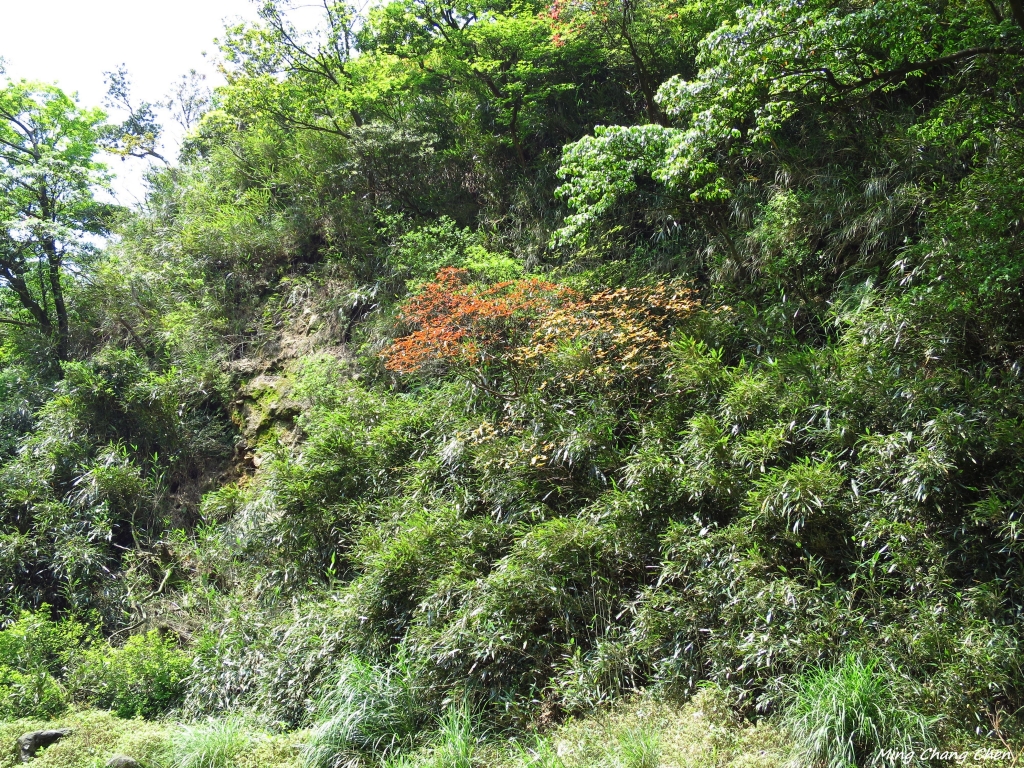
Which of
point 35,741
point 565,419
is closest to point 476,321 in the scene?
point 565,419

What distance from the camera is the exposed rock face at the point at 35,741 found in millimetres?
5531

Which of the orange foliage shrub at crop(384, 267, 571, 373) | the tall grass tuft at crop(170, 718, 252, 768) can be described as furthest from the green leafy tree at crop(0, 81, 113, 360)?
the tall grass tuft at crop(170, 718, 252, 768)

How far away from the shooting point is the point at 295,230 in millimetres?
12914

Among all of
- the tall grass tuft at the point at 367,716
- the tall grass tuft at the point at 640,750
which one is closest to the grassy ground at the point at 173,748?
the tall grass tuft at the point at 367,716

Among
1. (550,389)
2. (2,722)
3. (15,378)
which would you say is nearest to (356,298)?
(550,389)

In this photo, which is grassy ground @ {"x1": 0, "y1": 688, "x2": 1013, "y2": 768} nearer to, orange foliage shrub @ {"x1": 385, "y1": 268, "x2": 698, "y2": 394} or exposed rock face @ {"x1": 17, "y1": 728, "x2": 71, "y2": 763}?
exposed rock face @ {"x1": 17, "y1": 728, "x2": 71, "y2": 763}

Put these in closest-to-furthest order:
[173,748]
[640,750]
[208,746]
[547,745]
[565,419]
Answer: [640,750], [547,745], [208,746], [173,748], [565,419]

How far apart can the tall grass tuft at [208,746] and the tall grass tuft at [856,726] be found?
4005 mm

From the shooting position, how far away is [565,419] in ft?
22.2

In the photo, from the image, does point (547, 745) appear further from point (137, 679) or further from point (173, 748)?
point (137, 679)

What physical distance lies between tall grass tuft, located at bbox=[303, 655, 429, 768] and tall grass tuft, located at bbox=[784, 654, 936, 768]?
276 centimetres

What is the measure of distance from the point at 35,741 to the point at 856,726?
6272 mm

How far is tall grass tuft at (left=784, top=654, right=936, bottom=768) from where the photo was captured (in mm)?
3539

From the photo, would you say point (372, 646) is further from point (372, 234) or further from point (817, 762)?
point (372, 234)
